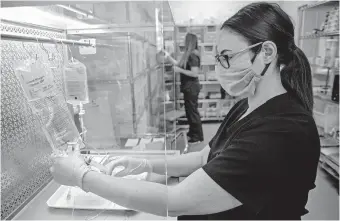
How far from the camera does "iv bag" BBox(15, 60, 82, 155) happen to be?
698mm

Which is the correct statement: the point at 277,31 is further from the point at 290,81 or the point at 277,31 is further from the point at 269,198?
the point at 269,198

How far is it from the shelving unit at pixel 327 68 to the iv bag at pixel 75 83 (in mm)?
2747

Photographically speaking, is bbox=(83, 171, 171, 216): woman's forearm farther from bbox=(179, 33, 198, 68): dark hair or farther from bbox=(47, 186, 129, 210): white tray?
bbox=(179, 33, 198, 68): dark hair

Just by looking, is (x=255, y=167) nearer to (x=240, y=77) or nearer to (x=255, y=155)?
(x=255, y=155)

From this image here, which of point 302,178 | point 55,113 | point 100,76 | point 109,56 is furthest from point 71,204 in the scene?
point 302,178

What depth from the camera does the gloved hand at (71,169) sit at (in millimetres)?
712

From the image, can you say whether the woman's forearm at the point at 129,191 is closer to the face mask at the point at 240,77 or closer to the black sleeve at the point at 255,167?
the black sleeve at the point at 255,167

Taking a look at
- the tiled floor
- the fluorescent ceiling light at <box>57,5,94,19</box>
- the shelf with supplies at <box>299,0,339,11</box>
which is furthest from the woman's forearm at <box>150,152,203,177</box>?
the shelf with supplies at <box>299,0,339,11</box>

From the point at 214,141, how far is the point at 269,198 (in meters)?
0.35

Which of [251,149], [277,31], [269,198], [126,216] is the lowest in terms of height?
[126,216]

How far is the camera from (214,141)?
106 centimetres

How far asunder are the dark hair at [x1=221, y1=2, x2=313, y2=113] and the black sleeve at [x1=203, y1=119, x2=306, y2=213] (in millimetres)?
192

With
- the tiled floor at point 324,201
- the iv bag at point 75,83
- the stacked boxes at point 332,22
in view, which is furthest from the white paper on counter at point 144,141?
the stacked boxes at point 332,22

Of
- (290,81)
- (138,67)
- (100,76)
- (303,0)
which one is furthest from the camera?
(303,0)
